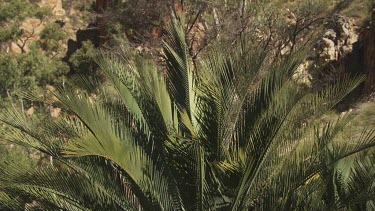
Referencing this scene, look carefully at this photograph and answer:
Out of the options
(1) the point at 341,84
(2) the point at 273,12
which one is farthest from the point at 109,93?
(2) the point at 273,12

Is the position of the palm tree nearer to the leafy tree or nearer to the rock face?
the rock face

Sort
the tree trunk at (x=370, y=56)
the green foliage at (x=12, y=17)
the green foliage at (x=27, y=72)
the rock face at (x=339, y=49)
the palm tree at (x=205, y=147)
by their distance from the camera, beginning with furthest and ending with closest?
1. the green foliage at (x=12, y=17)
2. the green foliage at (x=27, y=72)
3. the rock face at (x=339, y=49)
4. the tree trunk at (x=370, y=56)
5. the palm tree at (x=205, y=147)

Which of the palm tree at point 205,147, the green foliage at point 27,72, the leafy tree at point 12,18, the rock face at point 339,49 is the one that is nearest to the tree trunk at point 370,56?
the rock face at point 339,49

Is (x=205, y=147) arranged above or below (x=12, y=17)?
below

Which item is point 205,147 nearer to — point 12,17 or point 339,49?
point 339,49

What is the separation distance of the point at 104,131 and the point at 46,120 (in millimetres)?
926

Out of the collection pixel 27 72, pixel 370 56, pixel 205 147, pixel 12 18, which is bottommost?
pixel 27 72

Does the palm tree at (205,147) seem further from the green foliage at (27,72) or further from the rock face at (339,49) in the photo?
the rock face at (339,49)

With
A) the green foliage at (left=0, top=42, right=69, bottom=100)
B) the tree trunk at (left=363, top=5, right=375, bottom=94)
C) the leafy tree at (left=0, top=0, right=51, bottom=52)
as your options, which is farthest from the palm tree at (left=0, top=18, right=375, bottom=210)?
the leafy tree at (left=0, top=0, right=51, bottom=52)

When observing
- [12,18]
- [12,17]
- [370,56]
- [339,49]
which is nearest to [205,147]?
[370,56]

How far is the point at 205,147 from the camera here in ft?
15.5

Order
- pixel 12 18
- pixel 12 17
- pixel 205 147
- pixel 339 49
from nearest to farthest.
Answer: pixel 205 147, pixel 339 49, pixel 12 17, pixel 12 18

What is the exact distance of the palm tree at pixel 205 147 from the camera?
446 cm

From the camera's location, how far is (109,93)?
5449 millimetres
